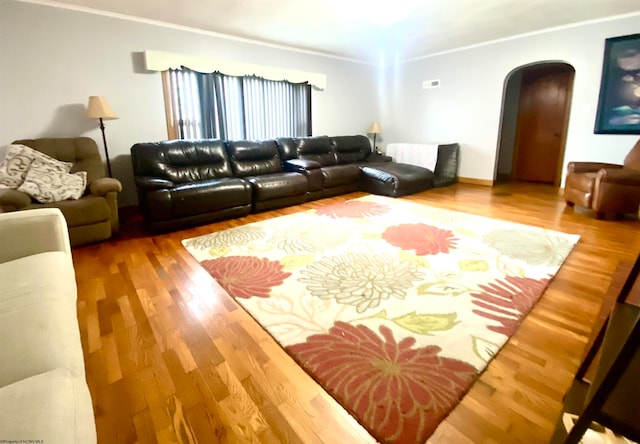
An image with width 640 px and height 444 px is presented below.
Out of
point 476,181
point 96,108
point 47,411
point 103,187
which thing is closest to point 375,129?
point 476,181

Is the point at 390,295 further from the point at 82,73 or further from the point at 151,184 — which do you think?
the point at 82,73

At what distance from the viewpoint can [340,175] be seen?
4.89m

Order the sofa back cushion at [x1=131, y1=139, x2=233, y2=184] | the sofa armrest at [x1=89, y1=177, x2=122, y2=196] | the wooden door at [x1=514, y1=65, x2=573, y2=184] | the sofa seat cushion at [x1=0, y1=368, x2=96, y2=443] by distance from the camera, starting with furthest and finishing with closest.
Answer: the wooden door at [x1=514, y1=65, x2=573, y2=184], the sofa back cushion at [x1=131, y1=139, x2=233, y2=184], the sofa armrest at [x1=89, y1=177, x2=122, y2=196], the sofa seat cushion at [x1=0, y1=368, x2=96, y2=443]

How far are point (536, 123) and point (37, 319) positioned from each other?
7686 mm

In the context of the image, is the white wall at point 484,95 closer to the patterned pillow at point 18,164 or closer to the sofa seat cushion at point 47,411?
the patterned pillow at point 18,164

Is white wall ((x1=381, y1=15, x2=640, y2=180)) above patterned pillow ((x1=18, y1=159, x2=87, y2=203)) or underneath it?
above

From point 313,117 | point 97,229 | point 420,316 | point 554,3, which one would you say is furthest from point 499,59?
point 97,229

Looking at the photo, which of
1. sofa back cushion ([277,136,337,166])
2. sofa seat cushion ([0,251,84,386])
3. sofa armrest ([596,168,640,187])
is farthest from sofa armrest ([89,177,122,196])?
sofa armrest ([596,168,640,187])

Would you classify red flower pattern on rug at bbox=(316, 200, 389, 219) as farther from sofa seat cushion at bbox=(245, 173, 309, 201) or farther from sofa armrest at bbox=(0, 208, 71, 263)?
sofa armrest at bbox=(0, 208, 71, 263)

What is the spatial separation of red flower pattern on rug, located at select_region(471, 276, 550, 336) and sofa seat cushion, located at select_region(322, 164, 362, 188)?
Result: 2943 millimetres

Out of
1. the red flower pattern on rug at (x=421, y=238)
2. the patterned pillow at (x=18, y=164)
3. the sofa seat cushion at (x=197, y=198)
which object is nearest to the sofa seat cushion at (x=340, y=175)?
the sofa seat cushion at (x=197, y=198)

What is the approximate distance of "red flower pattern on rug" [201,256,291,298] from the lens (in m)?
2.20

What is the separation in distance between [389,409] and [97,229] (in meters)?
3.09

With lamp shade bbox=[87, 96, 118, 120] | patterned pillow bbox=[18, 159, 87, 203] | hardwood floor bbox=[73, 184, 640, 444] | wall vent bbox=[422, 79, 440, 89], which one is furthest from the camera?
wall vent bbox=[422, 79, 440, 89]
